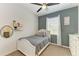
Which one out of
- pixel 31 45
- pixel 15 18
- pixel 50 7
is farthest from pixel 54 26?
pixel 15 18

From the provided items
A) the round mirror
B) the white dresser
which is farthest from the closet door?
the round mirror

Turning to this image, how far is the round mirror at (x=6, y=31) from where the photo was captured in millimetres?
1217

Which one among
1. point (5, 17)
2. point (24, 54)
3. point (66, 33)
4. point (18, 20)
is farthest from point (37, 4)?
point (24, 54)

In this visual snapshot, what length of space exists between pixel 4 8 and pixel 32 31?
460mm

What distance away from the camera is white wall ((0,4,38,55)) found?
3.96ft

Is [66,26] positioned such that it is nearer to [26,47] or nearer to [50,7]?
[50,7]

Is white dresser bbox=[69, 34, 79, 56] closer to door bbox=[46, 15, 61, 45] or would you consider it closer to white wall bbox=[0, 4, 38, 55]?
door bbox=[46, 15, 61, 45]

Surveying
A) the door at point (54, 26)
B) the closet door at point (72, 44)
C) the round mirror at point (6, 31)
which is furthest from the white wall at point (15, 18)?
the closet door at point (72, 44)

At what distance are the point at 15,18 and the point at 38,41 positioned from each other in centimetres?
42

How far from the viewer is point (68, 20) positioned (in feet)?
4.22

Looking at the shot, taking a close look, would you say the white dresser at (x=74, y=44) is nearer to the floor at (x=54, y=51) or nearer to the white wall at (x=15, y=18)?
the floor at (x=54, y=51)

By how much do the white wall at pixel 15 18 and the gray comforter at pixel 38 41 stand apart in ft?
0.26

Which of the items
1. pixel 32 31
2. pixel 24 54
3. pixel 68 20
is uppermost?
pixel 68 20

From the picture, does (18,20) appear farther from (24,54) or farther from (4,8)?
(24,54)
